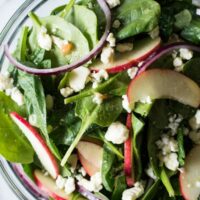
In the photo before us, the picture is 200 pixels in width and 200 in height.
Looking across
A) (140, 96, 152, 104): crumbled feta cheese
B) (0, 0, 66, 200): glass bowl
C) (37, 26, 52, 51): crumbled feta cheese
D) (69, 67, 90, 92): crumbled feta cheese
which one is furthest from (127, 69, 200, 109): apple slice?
(0, 0, 66, 200): glass bowl

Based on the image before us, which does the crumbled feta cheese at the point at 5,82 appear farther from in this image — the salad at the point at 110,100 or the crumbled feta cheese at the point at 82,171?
the crumbled feta cheese at the point at 82,171

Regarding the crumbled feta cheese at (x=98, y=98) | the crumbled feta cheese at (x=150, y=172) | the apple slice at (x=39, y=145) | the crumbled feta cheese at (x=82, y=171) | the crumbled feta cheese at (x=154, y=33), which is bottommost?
the crumbled feta cheese at (x=150, y=172)

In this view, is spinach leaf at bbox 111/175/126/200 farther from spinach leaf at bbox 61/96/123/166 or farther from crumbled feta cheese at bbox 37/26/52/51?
crumbled feta cheese at bbox 37/26/52/51

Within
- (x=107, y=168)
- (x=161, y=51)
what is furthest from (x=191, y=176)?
(x=161, y=51)

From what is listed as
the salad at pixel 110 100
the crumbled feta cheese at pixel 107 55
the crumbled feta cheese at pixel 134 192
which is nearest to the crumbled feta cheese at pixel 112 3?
the salad at pixel 110 100

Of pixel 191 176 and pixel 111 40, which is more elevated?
pixel 111 40

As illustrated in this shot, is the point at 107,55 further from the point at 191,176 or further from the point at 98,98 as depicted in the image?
the point at 191,176

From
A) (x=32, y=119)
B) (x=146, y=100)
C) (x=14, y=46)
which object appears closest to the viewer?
(x=146, y=100)
